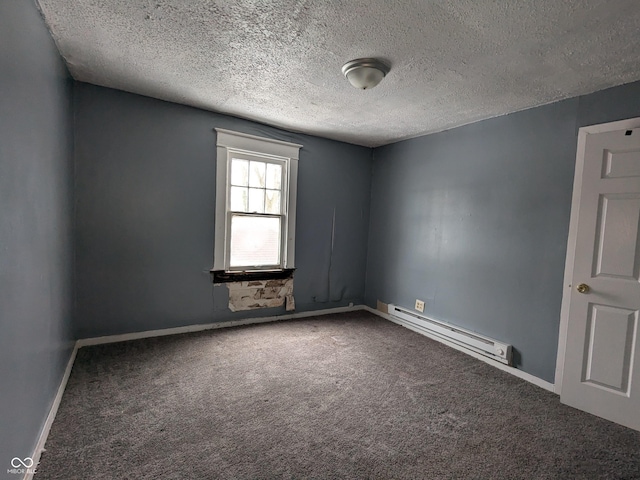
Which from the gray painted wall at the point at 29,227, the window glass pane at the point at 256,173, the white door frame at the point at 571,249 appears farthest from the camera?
the window glass pane at the point at 256,173

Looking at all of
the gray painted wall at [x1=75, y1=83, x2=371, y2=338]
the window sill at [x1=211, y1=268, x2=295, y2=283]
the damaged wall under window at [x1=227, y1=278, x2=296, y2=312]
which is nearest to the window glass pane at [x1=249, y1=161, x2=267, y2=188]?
the gray painted wall at [x1=75, y1=83, x2=371, y2=338]

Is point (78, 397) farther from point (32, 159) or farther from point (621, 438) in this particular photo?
point (621, 438)

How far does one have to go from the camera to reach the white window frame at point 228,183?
349cm

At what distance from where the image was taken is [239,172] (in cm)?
366

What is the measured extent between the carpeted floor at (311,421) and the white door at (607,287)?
0.62 ft

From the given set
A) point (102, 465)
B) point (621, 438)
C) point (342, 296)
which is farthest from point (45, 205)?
point (621, 438)

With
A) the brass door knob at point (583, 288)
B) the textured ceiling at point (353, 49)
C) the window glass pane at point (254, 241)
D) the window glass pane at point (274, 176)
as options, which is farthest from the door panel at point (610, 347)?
the window glass pane at point (274, 176)

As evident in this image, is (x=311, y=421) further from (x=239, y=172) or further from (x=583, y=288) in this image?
(x=239, y=172)

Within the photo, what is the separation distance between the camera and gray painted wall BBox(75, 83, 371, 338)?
288 centimetres

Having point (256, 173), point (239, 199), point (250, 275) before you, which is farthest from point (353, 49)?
point (250, 275)

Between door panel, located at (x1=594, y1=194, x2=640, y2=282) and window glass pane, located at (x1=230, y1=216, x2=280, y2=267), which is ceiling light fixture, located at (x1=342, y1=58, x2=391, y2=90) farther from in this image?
window glass pane, located at (x1=230, y1=216, x2=280, y2=267)

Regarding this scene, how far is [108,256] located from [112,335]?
0.79 metres

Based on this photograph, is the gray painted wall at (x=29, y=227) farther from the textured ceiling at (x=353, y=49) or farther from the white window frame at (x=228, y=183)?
the white window frame at (x=228, y=183)

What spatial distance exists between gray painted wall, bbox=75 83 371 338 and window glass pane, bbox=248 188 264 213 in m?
0.47
